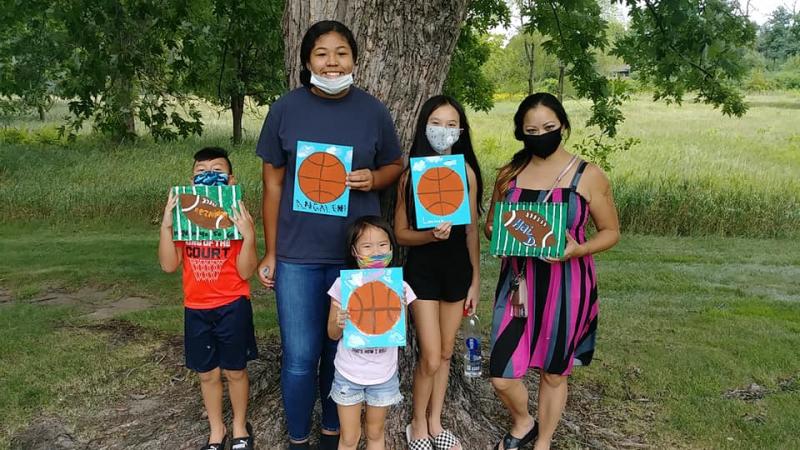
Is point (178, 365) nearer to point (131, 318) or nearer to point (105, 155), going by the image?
point (131, 318)

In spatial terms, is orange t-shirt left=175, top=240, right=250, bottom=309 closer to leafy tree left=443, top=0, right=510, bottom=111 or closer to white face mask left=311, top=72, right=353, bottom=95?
white face mask left=311, top=72, right=353, bottom=95

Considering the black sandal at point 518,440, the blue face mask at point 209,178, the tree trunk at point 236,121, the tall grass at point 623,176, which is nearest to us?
the blue face mask at point 209,178

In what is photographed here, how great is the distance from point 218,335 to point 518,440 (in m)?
1.79

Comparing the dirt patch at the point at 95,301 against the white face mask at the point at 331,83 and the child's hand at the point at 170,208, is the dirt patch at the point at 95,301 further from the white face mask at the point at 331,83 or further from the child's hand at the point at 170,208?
the white face mask at the point at 331,83

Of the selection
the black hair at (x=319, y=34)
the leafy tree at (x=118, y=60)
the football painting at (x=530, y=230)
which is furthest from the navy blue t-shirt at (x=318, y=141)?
the leafy tree at (x=118, y=60)

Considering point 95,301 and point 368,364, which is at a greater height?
point 368,364

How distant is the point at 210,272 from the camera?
3496 mm

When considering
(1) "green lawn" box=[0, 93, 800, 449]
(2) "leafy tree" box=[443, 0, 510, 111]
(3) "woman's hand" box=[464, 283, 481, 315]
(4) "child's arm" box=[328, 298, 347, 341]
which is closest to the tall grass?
(1) "green lawn" box=[0, 93, 800, 449]

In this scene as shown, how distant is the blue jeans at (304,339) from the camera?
3312 mm

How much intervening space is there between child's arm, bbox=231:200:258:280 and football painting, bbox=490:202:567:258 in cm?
120

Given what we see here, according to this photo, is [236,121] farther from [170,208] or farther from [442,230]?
[442,230]

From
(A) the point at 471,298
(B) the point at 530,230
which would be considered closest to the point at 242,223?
(A) the point at 471,298

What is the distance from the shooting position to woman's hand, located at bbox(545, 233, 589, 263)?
11.0ft

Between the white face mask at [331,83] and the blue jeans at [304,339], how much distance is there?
2.71 feet
